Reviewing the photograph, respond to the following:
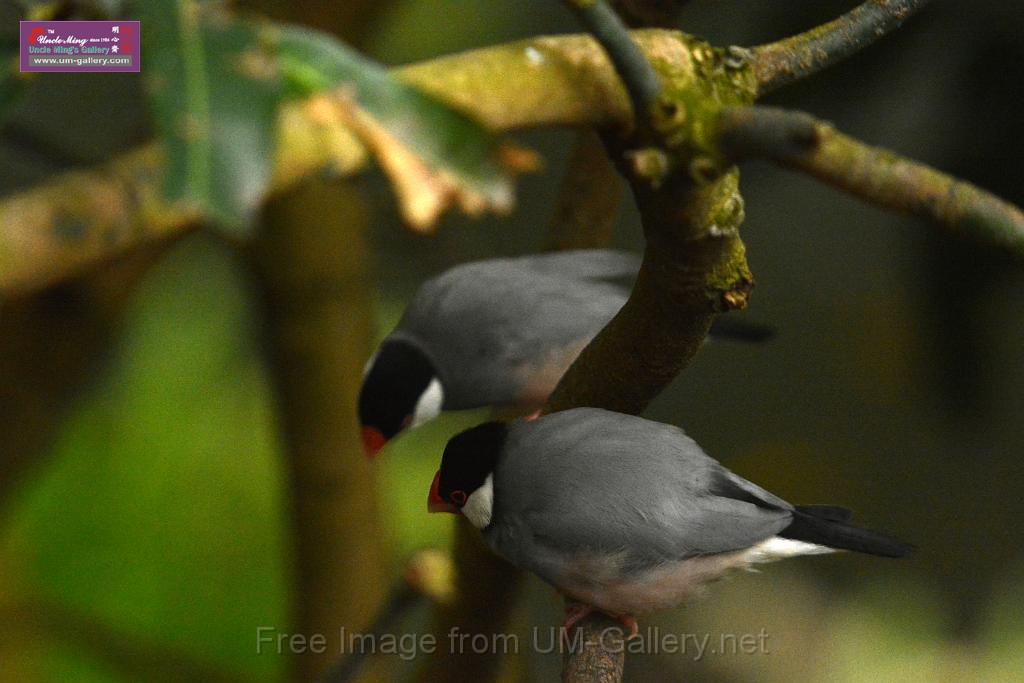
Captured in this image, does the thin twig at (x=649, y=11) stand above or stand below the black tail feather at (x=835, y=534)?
above

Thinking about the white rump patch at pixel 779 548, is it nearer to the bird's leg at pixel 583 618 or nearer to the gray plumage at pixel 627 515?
the gray plumage at pixel 627 515

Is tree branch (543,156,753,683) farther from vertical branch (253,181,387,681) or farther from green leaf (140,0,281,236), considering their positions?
vertical branch (253,181,387,681)

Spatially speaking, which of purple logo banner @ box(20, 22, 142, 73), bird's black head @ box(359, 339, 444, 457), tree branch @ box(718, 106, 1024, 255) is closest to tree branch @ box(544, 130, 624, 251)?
bird's black head @ box(359, 339, 444, 457)

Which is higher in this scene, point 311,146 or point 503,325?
point 311,146

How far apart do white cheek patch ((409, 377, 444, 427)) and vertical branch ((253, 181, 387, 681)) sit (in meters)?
0.28

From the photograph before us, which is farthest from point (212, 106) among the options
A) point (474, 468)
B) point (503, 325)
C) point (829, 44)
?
point (503, 325)

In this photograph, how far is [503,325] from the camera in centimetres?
187

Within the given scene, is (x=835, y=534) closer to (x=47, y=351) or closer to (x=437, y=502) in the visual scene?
(x=437, y=502)

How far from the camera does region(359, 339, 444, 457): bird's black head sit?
1914 mm

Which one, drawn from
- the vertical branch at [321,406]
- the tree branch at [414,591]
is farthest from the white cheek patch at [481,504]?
the vertical branch at [321,406]

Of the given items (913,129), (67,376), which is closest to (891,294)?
(913,129)

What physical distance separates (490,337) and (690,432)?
3.54 ft

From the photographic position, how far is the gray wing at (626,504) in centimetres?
125

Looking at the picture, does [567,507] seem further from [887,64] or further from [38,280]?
[887,64]
